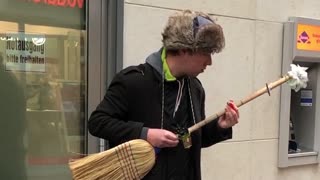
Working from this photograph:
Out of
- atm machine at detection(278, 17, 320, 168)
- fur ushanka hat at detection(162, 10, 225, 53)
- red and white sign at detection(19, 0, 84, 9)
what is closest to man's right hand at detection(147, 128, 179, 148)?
fur ushanka hat at detection(162, 10, 225, 53)

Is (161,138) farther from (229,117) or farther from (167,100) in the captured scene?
(229,117)

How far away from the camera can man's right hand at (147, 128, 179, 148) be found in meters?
2.42

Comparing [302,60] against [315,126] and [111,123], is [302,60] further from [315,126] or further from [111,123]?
[111,123]

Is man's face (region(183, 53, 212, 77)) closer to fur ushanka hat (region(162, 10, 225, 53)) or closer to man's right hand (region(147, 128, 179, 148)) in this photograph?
fur ushanka hat (region(162, 10, 225, 53))

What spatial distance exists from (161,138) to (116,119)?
9.8 inches

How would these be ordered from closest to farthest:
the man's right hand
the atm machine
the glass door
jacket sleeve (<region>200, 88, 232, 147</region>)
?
the man's right hand → jacket sleeve (<region>200, 88, 232, 147</region>) → the glass door → the atm machine

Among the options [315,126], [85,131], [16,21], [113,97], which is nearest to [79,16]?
[16,21]

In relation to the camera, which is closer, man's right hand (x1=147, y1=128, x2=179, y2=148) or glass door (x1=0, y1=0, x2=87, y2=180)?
man's right hand (x1=147, y1=128, x2=179, y2=148)

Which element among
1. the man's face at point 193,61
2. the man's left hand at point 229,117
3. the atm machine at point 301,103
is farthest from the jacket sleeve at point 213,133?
the atm machine at point 301,103

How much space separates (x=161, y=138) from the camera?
2.42 m

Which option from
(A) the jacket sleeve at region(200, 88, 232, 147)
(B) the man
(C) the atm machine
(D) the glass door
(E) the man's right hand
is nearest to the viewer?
(E) the man's right hand

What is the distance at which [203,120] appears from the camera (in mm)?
2633

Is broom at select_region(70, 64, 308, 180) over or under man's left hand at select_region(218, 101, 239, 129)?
under

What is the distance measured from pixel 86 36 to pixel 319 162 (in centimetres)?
296
